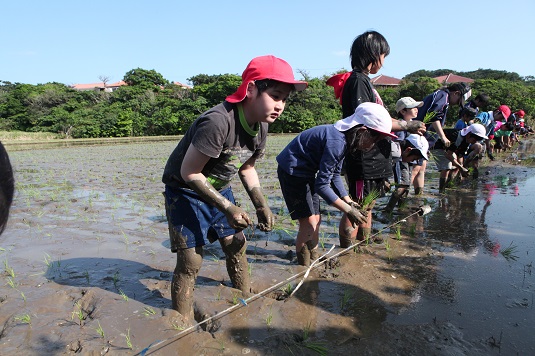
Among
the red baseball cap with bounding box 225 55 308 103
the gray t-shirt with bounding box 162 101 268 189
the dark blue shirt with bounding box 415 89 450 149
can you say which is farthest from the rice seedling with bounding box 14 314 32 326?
the dark blue shirt with bounding box 415 89 450 149

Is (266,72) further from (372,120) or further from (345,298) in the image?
(345,298)

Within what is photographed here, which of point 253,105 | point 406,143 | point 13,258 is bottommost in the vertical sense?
point 13,258

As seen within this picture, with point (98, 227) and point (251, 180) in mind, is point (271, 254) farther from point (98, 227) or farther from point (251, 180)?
point (98, 227)

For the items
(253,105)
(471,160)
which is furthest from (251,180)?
(471,160)

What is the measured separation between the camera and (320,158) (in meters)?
2.89

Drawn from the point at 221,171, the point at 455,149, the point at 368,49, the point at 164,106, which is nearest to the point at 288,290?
the point at 221,171

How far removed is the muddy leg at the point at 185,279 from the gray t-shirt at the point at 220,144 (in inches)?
16.7

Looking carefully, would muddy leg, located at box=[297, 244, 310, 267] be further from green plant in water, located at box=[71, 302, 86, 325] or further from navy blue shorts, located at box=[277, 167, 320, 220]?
green plant in water, located at box=[71, 302, 86, 325]

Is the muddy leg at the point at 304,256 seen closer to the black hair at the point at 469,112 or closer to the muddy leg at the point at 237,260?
the muddy leg at the point at 237,260

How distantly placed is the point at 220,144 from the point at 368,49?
5.79 feet

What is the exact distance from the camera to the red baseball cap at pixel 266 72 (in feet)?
6.39

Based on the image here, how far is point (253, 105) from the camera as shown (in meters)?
2.04

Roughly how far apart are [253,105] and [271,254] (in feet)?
5.92

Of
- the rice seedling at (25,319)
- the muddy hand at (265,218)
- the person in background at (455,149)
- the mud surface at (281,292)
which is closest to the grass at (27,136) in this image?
the mud surface at (281,292)
